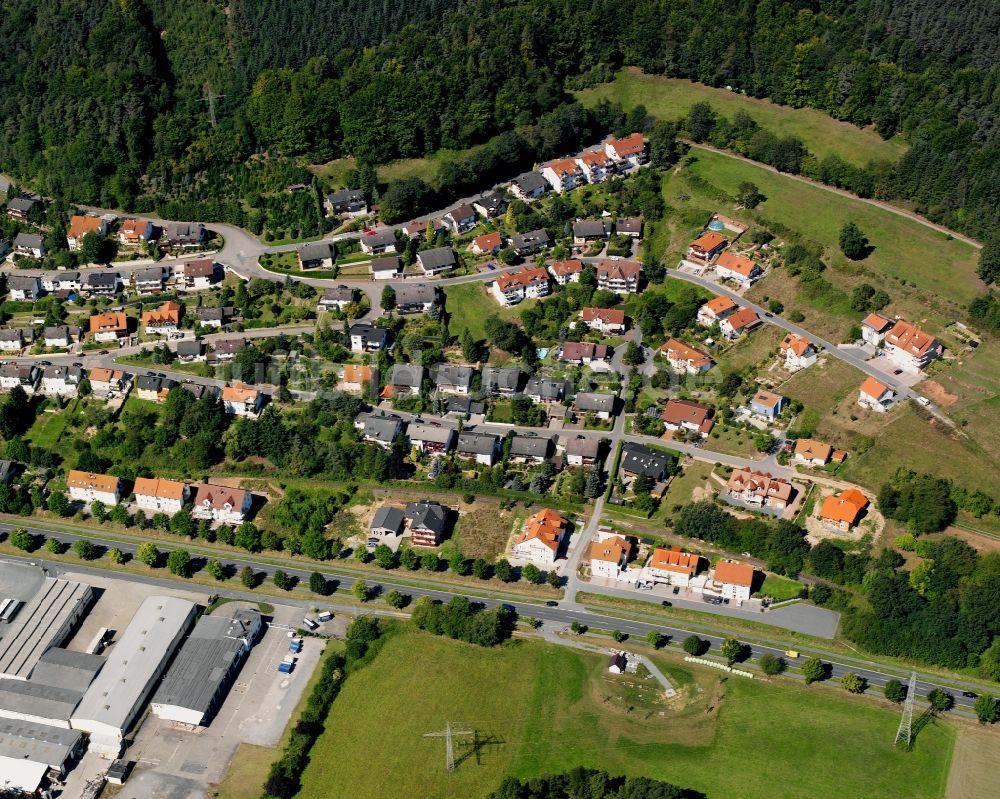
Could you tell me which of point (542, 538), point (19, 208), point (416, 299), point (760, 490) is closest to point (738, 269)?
→ point (760, 490)

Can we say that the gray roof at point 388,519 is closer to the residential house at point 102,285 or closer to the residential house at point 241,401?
the residential house at point 241,401

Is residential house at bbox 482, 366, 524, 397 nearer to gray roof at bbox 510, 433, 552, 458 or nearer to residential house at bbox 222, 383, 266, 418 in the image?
gray roof at bbox 510, 433, 552, 458

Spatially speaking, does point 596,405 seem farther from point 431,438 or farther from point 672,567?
point 672,567

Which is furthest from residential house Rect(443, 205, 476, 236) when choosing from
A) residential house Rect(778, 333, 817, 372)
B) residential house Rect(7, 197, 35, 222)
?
residential house Rect(7, 197, 35, 222)

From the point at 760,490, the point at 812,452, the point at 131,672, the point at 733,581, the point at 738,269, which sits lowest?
the point at 131,672

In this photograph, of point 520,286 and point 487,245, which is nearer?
point 520,286
